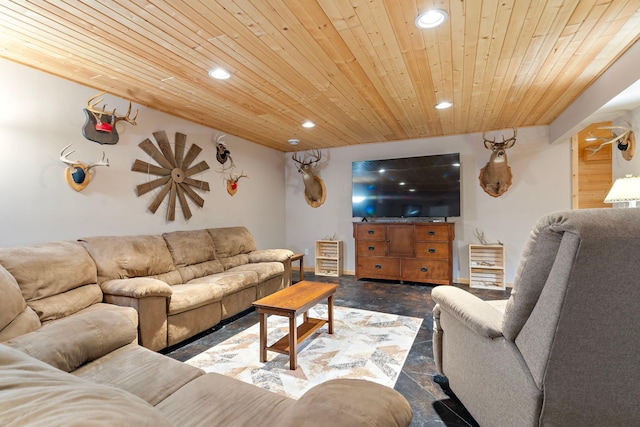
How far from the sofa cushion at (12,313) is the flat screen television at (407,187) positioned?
14.5 feet

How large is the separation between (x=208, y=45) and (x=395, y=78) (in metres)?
1.65

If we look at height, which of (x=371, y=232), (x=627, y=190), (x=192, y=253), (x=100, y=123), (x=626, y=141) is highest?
(x=100, y=123)

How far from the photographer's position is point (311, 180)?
19.3 feet

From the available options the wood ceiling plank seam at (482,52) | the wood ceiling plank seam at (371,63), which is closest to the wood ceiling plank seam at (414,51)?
the wood ceiling plank seam at (371,63)

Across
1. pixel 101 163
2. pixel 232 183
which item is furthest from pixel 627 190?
pixel 101 163

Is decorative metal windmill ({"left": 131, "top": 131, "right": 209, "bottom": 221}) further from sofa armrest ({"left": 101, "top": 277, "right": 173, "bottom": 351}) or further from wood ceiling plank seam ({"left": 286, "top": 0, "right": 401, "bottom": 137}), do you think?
wood ceiling plank seam ({"left": 286, "top": 0, "right": 401, "bottom": 137})

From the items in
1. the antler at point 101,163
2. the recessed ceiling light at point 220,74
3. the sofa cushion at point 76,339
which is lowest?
the sofa cushion at point 76,339

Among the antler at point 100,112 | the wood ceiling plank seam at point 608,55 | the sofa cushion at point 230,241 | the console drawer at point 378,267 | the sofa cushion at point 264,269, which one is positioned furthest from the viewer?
the console drawer at point 378,267

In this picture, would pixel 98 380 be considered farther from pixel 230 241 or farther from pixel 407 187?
pixel 407 187

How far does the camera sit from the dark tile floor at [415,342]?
1838 mm

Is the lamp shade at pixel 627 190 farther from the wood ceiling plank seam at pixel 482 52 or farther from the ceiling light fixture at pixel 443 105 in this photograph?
the ceiling light fixture at pixel 443 105

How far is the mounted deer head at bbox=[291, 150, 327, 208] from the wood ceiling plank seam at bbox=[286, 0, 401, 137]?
2197 mm

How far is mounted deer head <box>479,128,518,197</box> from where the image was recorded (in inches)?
178

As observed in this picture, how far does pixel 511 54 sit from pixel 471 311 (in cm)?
211
